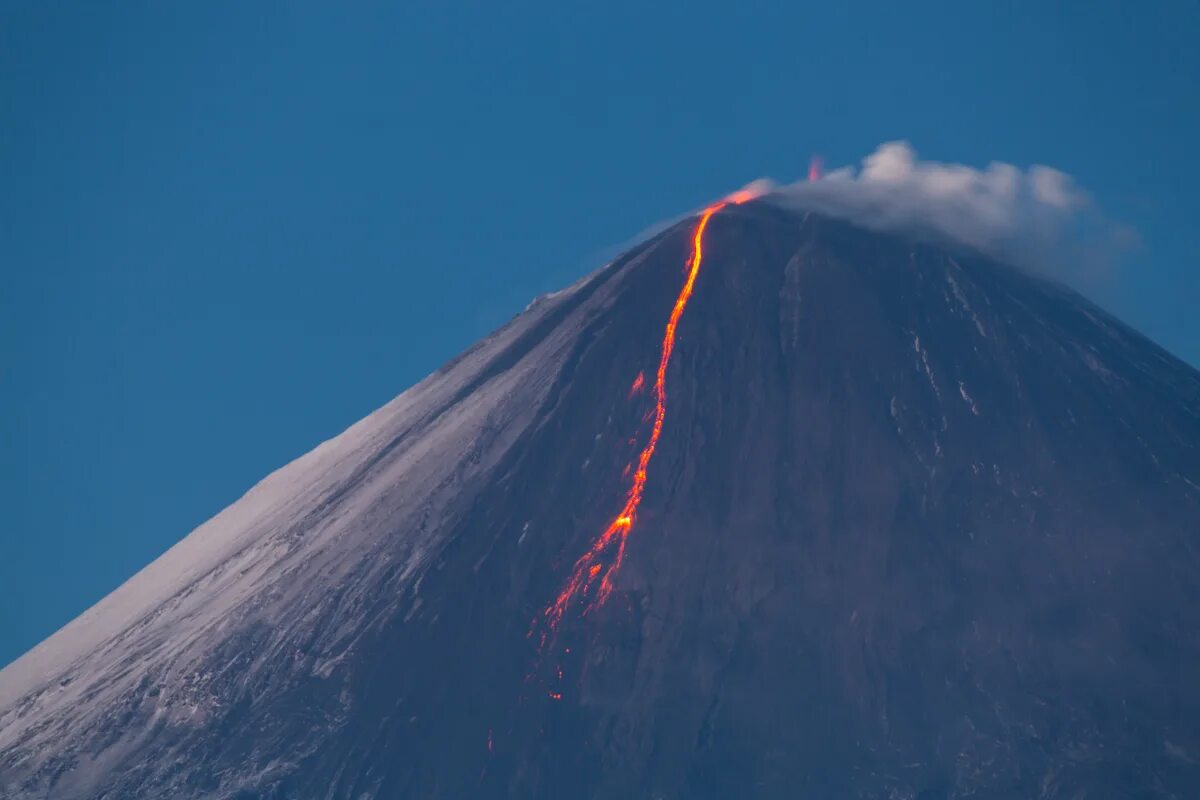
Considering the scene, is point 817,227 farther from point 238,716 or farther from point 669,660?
point 238,716

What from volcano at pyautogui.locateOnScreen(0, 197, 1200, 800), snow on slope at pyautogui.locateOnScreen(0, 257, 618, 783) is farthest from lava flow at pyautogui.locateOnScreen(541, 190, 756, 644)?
snow on slope at pyautogui.locateOnScreen(0, 257, 618, 783)

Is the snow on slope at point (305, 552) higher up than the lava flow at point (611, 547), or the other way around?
the snow on slope at point (305, 552)

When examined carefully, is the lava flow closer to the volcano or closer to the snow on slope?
the volcano

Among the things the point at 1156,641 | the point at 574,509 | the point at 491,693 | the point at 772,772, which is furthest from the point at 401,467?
the point at 1156,641

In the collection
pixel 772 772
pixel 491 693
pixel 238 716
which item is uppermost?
pixel 238 716

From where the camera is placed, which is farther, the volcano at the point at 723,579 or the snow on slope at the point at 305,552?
the snow on slope at the point at 305,552

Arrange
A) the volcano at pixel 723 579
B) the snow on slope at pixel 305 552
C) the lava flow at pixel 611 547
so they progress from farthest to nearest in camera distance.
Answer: the snow on slope at pixel 305 552
the lava flow at pixel 611 547
the volcano at pixel 723 579

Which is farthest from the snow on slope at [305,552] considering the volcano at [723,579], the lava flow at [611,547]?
the lava flow at [611,547]

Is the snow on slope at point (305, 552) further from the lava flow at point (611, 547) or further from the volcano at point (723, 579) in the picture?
the lava flow at point (611, 547)
